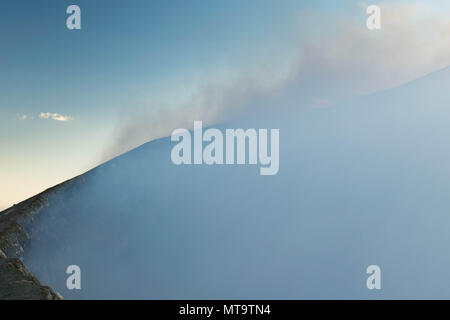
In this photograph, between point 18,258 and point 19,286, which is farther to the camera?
point 18,258

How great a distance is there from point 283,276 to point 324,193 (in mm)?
10273

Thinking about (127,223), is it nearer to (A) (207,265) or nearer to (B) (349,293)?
(A) (207,265)

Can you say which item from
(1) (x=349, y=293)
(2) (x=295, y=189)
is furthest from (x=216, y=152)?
(1) (x=349, y=293)

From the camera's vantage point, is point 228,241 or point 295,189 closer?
point 228,241

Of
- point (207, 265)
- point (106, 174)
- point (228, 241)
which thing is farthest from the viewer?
point (106, 174)

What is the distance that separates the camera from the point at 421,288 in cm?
2445

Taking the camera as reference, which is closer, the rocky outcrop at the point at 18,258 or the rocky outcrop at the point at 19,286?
the rocky outcrop at the point at 19,286

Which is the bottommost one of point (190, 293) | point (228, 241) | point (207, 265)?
point (190, 293)

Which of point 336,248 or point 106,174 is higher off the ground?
point 106,174

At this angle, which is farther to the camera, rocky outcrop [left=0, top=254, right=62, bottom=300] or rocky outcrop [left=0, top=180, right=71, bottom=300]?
rocky outcrop [left=0, top=180, right=71, bottom=300]

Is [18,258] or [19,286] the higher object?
[18,258]

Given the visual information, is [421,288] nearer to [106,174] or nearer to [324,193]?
[324,193]
